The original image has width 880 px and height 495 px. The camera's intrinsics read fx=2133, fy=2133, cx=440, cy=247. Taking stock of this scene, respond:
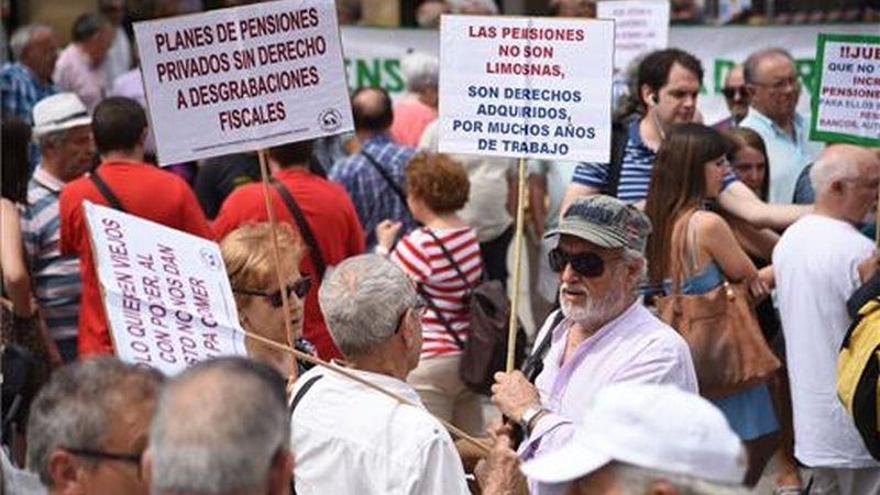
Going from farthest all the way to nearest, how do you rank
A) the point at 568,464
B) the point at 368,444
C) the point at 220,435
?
the point at 368,444, the point at 568,464, the point at 220,435

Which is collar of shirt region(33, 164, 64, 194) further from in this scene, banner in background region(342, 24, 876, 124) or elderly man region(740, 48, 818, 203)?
banner in background region(342, 24, 876, 124)

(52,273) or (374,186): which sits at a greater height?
(52,273)

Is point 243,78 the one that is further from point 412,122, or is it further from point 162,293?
point 412,122

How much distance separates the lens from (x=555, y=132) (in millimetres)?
6695

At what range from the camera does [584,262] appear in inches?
Answer: 235

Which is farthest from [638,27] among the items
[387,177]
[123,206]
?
[123,206]

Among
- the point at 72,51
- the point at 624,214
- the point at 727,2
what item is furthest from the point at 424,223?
the point at 727,2

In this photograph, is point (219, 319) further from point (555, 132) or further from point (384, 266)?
point (555, 132)

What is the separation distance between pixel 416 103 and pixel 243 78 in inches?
223

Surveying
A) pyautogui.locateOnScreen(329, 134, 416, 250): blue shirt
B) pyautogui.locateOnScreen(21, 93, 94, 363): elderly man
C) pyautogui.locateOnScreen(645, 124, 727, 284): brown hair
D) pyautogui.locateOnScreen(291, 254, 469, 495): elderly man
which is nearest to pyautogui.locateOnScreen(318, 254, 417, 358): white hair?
pyautogui.locateOnScreen(291, 254, 469, 495): elderly man

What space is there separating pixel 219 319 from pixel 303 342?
0.83 meters

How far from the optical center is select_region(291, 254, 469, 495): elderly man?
5.08 metres

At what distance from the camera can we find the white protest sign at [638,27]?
1152cm

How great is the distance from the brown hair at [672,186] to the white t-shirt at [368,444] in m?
2.51
